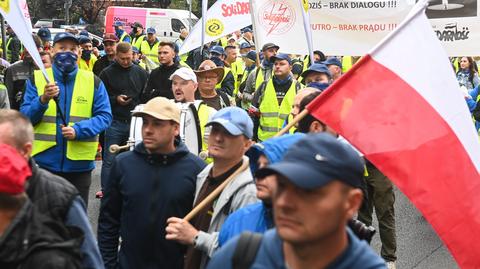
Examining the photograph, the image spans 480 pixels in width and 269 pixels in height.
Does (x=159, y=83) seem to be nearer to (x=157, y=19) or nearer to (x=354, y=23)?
(x=354, y=23)

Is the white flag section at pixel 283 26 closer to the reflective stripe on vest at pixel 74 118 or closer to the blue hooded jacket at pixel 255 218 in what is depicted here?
the reflective stripe on vest at pixel 74 118

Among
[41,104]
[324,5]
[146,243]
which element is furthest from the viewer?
[324,5]

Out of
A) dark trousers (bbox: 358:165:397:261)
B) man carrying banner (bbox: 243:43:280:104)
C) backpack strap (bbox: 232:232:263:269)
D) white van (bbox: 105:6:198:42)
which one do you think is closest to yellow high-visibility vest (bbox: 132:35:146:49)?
man carrying banner (bbox: 243:43:280:104)

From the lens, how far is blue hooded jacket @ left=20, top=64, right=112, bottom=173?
708 centimetres

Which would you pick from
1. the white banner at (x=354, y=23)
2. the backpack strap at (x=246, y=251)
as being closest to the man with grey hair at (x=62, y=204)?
the backpack strap at (x=246, y=251)

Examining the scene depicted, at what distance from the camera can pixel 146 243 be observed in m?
4.84

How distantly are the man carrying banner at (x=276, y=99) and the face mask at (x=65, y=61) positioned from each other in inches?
105

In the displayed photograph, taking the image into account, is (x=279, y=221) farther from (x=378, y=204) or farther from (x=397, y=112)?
(x=378, y=204)

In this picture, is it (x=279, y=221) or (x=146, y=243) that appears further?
(x=146, y=243)

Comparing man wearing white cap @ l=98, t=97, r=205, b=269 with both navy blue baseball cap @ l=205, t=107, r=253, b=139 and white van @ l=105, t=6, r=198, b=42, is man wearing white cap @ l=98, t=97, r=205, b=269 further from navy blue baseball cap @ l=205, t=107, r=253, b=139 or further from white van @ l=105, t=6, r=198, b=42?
white van @ l=105, t=6, r=198, b=42

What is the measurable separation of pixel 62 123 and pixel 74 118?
0.10 meters

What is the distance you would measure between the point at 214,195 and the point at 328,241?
5.81ft

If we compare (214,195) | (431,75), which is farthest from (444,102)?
(214,195)

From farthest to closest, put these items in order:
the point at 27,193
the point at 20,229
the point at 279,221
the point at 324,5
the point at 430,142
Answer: the point at 324,5 < the point at 430,142 < the point at 27,193 < the point at 20,229 < the point at 279,221
